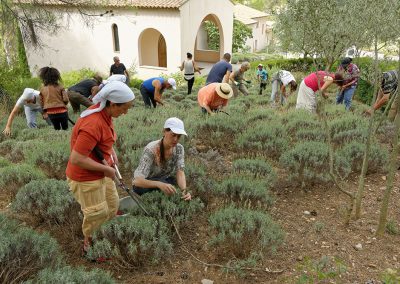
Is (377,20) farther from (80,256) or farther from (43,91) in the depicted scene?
→ (43,91)

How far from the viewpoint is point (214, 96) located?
19.5 feet

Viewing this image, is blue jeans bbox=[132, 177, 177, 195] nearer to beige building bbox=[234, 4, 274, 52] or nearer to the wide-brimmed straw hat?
the wide-brimmed straw hat

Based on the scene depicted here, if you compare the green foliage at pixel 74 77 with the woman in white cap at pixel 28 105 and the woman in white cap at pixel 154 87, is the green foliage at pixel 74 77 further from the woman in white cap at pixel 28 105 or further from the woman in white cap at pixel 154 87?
the woman in white cap at pixel 28 105

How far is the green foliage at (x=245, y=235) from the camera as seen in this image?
288 centimetres

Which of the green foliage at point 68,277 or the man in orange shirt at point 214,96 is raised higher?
the man in orange shirt at point 214,96

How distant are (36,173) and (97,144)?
1919mm

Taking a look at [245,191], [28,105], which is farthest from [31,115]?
[245,191]

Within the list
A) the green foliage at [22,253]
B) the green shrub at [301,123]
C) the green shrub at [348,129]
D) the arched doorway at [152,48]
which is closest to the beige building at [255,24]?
the arched doorway at [152,48]

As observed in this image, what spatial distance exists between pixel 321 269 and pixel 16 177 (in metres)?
3.51

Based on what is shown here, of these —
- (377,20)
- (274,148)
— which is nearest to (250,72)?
(274,148)

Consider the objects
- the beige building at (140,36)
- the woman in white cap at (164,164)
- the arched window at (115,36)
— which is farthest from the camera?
the arched window at (115,36)

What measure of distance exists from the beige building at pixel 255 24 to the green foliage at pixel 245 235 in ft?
114

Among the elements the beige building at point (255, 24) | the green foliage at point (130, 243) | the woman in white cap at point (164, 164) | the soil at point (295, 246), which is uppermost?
the beige building at point (255, 24)

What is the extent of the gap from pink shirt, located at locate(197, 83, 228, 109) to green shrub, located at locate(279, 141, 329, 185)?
6.35ft
